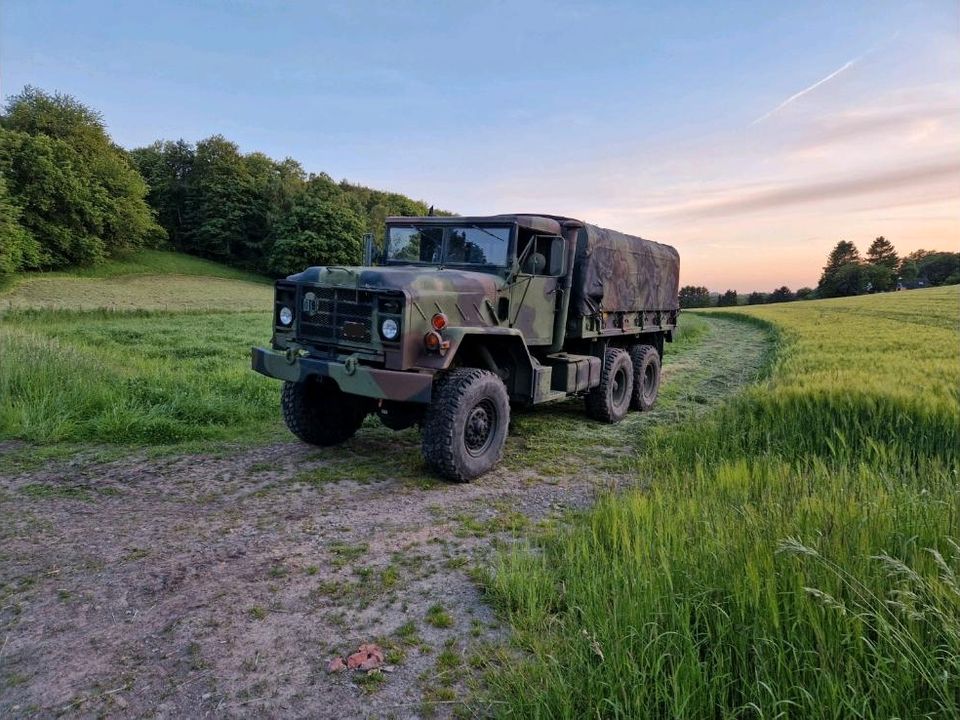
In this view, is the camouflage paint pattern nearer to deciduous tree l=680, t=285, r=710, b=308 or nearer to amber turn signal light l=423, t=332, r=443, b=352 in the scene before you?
amber turn signal light l=423, t=332, r=443, b=352

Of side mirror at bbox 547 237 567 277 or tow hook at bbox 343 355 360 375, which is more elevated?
side mirror at bbox 547 237 567 277

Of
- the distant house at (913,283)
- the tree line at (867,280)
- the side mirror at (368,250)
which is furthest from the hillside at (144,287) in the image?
the distant house at (913,283)

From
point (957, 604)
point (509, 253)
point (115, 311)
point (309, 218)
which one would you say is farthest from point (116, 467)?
point (309, 218)

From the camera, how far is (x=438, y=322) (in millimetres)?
5219

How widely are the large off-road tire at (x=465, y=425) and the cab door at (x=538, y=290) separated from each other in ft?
3.52

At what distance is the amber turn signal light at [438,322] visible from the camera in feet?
17.1

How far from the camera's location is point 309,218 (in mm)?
51344

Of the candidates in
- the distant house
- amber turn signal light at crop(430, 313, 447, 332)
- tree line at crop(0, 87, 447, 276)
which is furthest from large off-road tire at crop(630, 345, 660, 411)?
the distant house

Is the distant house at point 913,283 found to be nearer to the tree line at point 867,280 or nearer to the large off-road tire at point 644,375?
the tree line at point 867,280

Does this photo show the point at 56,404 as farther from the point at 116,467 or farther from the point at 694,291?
the point at 694,291

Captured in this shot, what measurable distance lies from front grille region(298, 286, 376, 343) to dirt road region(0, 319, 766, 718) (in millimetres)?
1285

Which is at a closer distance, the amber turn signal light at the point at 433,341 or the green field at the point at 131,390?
the amber turn signal light at the point at 433,341

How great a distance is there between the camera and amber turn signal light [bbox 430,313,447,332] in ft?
17.1

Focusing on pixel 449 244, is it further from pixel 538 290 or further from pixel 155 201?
pixel 155 201
